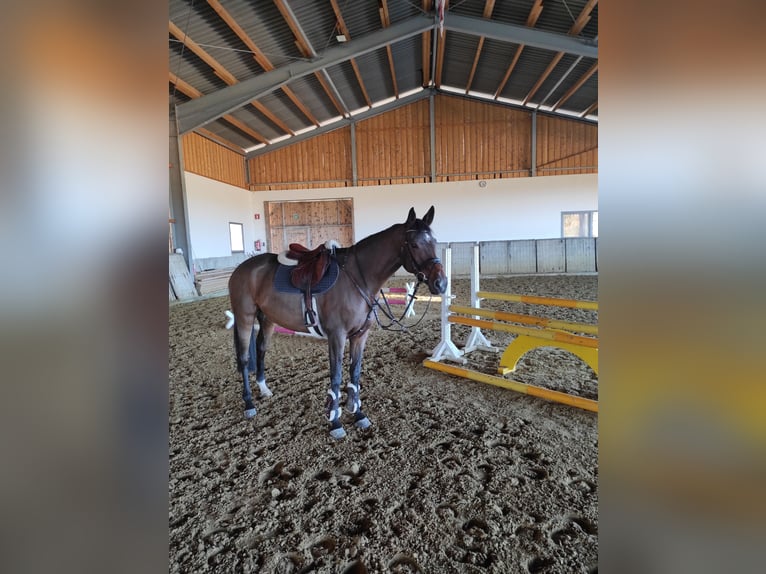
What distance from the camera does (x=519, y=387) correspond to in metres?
2.94

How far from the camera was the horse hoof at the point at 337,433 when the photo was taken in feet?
7.84

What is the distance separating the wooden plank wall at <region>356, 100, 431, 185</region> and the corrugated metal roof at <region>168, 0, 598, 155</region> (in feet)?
2.52

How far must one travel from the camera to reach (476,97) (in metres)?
13.3

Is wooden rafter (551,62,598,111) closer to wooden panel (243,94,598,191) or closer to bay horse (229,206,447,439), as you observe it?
wooden panel (243,94,598,191)

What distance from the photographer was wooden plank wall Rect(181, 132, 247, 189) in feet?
36.2

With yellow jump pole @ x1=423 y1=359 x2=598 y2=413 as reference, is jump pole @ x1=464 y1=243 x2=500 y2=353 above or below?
above

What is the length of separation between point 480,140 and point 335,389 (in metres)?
13.3

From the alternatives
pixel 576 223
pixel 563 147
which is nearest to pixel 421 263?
pixel 576 223

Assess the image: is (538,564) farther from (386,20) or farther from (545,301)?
(386,20)

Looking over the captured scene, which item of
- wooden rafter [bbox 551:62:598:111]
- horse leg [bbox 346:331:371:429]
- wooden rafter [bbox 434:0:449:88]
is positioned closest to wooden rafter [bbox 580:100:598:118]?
wooden rafter [bbox 551:62:598:111]

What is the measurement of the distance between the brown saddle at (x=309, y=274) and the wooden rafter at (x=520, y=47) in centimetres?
793

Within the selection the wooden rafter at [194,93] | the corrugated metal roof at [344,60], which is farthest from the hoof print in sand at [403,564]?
the wooden rafter at [194,93]
